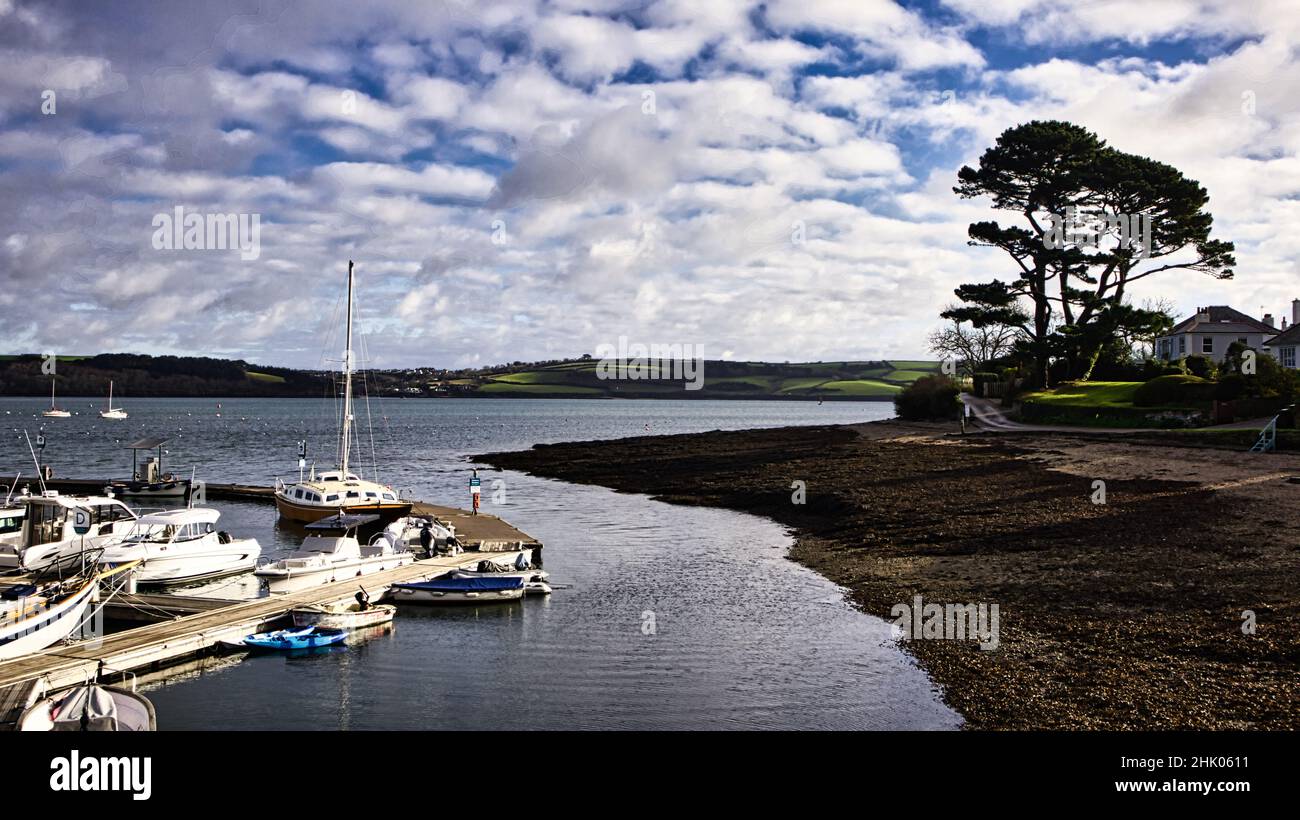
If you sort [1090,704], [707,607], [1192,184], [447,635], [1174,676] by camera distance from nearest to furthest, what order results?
[1090,704]
[1174,676]
[447,635]
[707,607]
[1192,184]

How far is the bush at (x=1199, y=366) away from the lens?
6413 centimetres

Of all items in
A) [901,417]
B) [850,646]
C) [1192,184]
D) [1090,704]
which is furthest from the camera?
[901,417]

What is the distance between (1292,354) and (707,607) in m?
62.1

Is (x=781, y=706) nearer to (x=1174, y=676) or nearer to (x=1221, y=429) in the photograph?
(x=1174, y=676)

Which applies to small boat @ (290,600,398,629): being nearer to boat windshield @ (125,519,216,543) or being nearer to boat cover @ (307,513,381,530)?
boat windshield @ (125,519,216,543)

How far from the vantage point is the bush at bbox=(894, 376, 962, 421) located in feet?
281

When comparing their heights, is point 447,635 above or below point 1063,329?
below

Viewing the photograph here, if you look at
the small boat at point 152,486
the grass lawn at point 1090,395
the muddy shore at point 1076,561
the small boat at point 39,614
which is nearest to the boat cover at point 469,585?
the small boat at point 39,614

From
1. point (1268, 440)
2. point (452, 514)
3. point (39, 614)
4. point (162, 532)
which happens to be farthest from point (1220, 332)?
point (39, 614)

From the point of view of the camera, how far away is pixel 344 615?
84.1ft

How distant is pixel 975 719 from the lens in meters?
17.5

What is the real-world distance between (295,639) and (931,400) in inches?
2888

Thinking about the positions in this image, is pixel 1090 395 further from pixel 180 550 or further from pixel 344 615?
pixel 180 550
